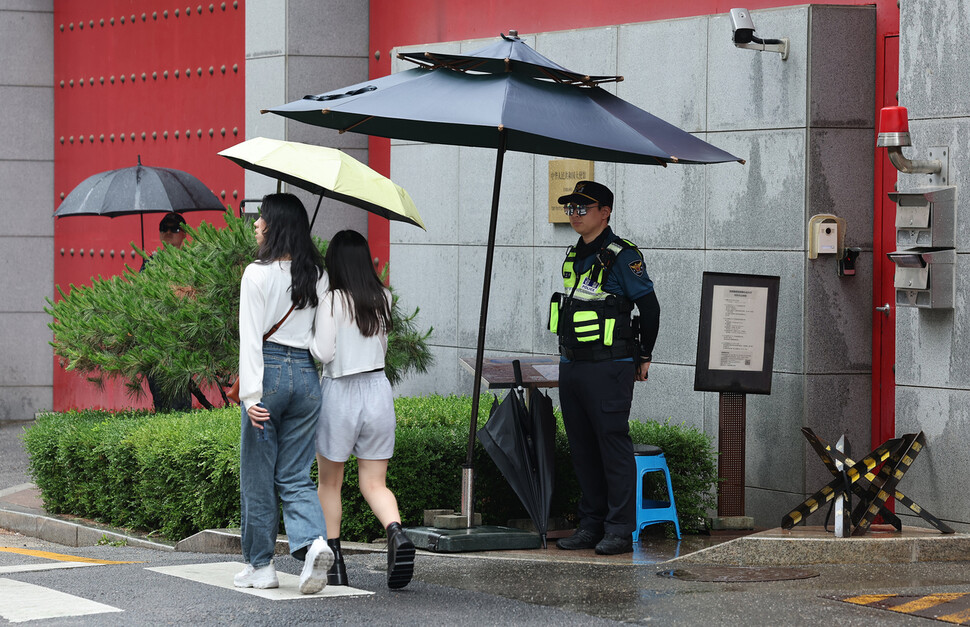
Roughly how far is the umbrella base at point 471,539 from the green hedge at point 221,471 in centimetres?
49

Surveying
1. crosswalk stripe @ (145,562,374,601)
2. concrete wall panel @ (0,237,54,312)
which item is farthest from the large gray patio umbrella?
concrete wall panel @ (0,237,54,312)

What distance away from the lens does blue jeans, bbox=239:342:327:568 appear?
649cm

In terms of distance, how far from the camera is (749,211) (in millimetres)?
9477

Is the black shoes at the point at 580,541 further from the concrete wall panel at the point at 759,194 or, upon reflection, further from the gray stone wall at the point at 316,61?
the gray stone wall at the point at 316,61

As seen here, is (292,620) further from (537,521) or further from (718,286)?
(718,286)

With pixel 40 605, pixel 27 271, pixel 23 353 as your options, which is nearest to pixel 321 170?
pixel 40 605

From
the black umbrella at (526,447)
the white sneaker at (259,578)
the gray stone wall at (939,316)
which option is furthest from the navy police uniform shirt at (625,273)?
the white sneaker at (259,578)

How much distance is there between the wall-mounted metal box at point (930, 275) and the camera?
26.1 feet

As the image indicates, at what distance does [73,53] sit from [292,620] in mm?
11662

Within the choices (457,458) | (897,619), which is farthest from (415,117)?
(897,619)

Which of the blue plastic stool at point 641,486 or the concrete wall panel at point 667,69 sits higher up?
the concrete wall panel at point 667,69

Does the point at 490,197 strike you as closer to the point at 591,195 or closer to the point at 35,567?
the point at 591,195

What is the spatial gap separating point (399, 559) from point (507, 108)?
2.22 meters

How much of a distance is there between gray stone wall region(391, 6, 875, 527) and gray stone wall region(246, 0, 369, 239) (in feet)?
7.21
